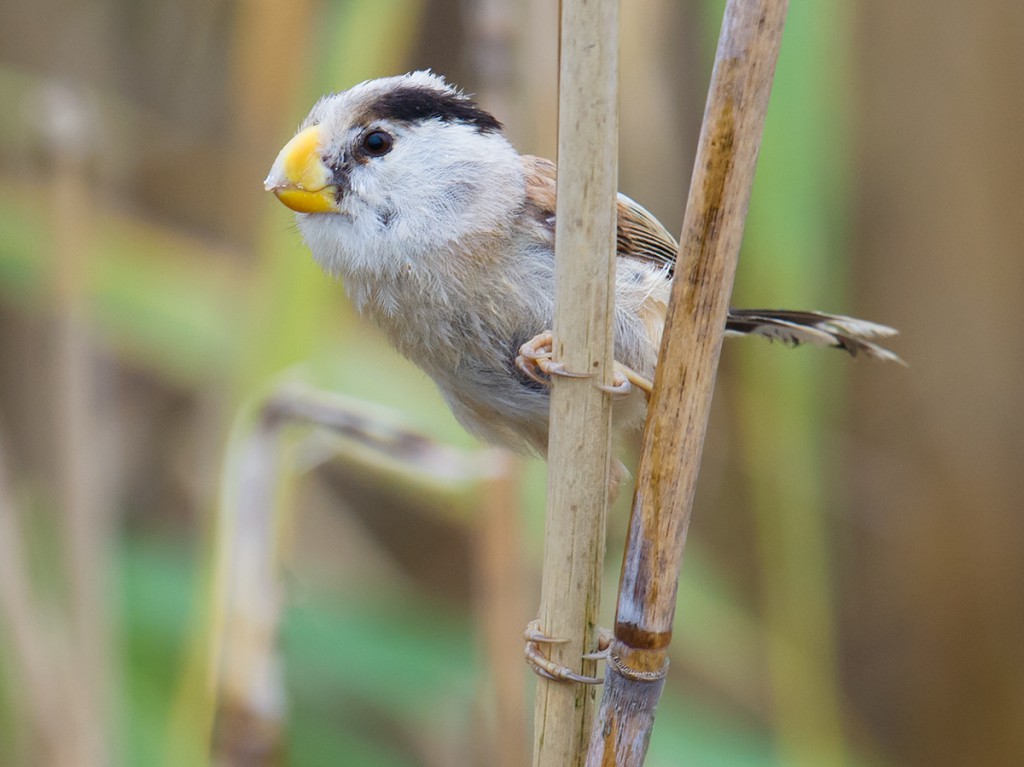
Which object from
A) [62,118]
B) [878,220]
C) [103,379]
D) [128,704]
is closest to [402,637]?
[128,704]

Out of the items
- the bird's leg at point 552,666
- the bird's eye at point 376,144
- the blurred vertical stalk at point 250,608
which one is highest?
the bird's eye at point 376,144

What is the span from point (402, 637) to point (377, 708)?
1.18ft

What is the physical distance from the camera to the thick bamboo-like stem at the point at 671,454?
3.15 ft

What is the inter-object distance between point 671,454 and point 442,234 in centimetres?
51

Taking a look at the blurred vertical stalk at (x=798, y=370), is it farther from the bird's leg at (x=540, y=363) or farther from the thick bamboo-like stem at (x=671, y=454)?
the thick bamboo-like stem at (x=671, y=454)

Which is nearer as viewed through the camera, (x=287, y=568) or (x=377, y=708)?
(x=287, y=568)

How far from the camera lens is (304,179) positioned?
4.45ft

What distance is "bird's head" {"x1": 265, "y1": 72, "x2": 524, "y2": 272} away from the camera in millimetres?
1367

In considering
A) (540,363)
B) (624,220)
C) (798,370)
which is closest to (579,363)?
(540,363)

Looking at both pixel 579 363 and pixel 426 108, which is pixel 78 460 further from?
pixel 579 363

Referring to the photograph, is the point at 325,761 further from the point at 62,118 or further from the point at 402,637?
the point at 62,118

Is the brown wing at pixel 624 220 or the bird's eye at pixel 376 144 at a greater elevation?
the bird's eye at pixel 376 144

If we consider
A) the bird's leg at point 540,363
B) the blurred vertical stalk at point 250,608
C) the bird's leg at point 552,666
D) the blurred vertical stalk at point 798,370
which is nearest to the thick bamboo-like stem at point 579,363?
the bird's leg at point 552,666

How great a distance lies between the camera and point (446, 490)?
1596mm
